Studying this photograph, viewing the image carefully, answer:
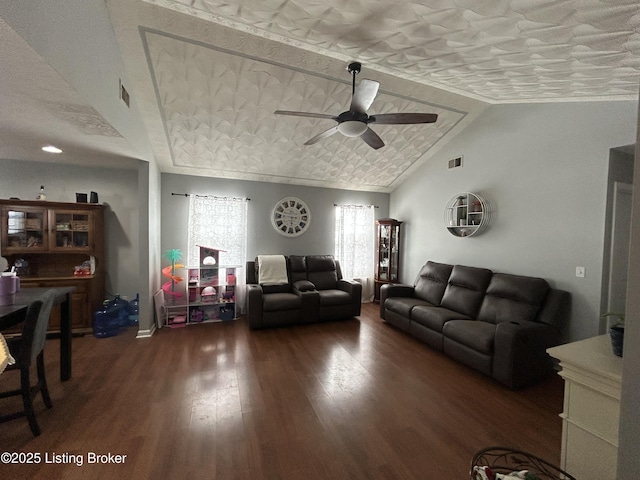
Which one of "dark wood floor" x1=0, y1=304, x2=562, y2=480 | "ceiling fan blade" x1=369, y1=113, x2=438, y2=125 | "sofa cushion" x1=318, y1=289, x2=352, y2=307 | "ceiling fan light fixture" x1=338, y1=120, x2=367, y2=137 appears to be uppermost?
"ceiling fan blade" x1=369, y1=113, x2=438, y2=125

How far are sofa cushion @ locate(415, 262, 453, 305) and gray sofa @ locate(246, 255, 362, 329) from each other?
0.98 meters

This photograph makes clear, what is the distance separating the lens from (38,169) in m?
3.46

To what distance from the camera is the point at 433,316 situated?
310 centimetres

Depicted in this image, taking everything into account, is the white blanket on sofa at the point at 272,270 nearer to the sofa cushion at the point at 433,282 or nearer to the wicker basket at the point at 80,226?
the sofa cushion at the point at 433,282

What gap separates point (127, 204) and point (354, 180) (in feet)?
12.5

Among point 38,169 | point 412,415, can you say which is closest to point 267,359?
point 412,415

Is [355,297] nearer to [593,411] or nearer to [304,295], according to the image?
[304,295]

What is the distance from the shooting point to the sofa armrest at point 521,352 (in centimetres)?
229

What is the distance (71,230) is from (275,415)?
3.67 metres

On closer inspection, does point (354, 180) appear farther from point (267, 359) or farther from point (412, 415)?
point (412, 415)

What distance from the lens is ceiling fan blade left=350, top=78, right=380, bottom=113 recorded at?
6.16 ft

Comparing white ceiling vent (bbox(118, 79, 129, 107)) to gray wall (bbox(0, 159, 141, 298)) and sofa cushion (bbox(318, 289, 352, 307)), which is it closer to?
gray wall (bbox(0, 159, 141, 298))

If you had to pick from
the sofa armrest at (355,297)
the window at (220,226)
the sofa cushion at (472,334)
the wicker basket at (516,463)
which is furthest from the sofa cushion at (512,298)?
the window at (220,226)

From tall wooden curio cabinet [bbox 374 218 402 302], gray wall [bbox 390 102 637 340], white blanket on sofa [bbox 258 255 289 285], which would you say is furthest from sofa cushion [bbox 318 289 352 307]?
gray wall [bbox 390 102 637 340]
